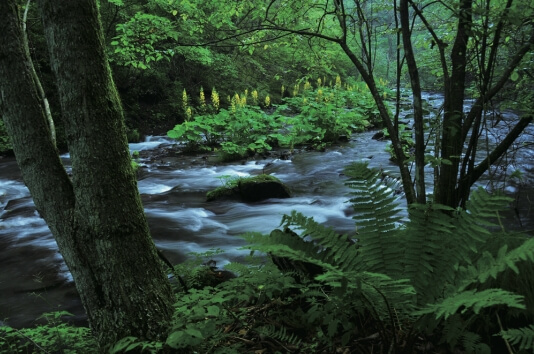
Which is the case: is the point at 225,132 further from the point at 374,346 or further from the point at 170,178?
the point at 374,346

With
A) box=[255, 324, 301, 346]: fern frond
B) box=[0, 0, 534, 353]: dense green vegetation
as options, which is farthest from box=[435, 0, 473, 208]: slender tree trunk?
box=[255, 324, 301, 346]: fern frond

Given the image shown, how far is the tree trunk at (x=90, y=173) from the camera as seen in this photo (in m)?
1.84

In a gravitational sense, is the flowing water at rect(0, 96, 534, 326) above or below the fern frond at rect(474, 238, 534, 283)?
below

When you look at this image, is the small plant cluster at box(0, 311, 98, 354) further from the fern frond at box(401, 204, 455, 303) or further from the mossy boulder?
the mossy boulder

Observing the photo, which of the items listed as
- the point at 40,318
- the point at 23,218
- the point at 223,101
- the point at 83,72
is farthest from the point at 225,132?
the point at 83,72

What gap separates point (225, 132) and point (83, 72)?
1048 cm

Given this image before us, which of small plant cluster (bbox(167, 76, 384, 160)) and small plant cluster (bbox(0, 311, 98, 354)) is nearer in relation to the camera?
small plant cluster (bbox(0, 311, 98, 354))

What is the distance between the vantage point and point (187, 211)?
23.5ft

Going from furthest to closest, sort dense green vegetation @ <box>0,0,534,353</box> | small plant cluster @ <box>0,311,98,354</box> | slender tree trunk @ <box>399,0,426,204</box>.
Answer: slender tree trunk @ <box>399,0,426,204</box> → small plant cluster @ <box>0,311,98,354</box> → dense green vegetation @ <box>0,0,534,353</box>

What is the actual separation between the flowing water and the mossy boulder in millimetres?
168

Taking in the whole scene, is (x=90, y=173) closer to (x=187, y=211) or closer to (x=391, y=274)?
(x=391, y=274)

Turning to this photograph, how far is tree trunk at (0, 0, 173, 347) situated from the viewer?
184 centimetres

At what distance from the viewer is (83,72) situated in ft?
6.03

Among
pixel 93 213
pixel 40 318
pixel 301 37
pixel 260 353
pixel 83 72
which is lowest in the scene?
pixel 40 318
